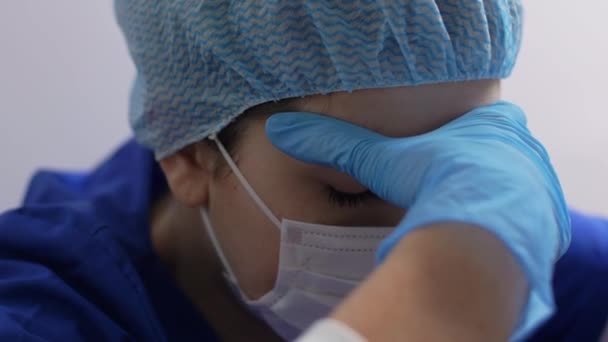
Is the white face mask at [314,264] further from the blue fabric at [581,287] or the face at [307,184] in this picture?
the blue fabric at [581,287]

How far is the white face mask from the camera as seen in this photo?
2.81 feet

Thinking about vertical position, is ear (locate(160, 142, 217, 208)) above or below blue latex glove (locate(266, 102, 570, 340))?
below

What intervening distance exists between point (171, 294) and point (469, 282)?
71 centimetres

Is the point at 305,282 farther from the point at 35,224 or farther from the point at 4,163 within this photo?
the point at 4,163

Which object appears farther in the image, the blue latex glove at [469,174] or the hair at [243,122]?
the hair at [243,122]

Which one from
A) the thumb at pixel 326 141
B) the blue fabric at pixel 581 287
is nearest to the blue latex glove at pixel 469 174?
the thumb at pixel 326 141

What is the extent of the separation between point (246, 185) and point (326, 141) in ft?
0.58

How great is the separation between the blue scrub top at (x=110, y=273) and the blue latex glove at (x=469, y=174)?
351 mm

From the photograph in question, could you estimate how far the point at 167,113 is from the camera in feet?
3.13

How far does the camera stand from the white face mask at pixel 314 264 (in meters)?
0.86

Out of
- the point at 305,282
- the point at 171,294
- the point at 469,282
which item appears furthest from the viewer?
the point at 171,294

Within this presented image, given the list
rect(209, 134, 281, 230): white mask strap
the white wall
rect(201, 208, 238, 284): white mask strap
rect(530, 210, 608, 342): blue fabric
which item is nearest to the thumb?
rect(209, 134, 281, 230): white mask strap

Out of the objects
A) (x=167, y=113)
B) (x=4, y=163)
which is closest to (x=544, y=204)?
(x=167, y=113)

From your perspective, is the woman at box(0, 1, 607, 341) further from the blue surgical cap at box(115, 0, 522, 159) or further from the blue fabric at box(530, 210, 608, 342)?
the blue fabric at box(530, 210, 608, 342)
